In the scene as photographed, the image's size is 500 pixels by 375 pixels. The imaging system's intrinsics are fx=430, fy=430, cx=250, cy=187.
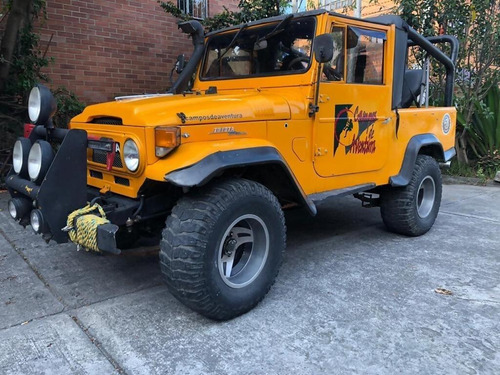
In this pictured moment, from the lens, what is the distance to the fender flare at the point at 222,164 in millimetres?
2428

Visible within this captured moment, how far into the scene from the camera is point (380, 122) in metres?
3.99

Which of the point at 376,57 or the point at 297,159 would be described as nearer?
the point at 297,159

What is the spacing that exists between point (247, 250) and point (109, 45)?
16.9 feet

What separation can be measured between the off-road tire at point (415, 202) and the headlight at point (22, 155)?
3316mm

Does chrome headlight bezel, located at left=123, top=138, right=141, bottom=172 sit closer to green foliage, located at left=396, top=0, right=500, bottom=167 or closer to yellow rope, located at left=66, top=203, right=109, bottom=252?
yellow rope, located at left=66, top=203, right=109, bottom=252

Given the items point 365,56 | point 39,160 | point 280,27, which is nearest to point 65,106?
point 39,160

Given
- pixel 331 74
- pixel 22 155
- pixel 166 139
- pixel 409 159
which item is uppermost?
pixel 331 74

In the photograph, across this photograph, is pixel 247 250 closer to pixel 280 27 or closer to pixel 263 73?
pixel 263 73

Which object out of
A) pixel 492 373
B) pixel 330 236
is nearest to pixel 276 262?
pixel 492 373

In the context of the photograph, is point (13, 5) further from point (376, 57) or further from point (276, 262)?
point (276, 262)

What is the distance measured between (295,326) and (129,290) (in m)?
1.29

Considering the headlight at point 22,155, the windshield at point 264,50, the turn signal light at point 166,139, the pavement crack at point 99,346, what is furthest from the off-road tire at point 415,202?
the headlight at point 22,155

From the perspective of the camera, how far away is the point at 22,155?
9.78ft

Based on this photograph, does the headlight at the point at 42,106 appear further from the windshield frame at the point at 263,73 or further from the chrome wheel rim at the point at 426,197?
the chrome wheel rim at the point at 426,197
